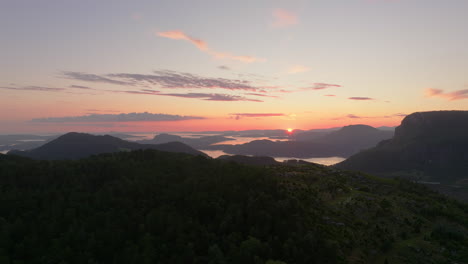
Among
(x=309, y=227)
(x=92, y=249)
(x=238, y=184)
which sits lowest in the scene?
(x=92, y=249)

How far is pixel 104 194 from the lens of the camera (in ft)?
190

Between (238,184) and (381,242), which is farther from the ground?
(238,184)

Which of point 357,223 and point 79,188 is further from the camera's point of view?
point 79,188

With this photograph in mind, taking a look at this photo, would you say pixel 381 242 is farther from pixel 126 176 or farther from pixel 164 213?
pixel 126 176

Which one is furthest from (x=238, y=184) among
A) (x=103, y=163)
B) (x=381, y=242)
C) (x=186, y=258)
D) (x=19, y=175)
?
(x=19, y=175)

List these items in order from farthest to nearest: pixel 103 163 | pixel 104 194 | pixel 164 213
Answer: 1. pixel 103 163
2. pixel 104 194
3. pixel 164 213

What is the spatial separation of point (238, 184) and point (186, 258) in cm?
2084

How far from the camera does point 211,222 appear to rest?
45.1m

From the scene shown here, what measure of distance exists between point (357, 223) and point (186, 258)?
3376 cm

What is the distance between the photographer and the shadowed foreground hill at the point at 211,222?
3947 cm

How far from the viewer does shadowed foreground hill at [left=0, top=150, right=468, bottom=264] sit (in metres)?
39.5

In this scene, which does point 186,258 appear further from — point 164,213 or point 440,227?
point 440,227

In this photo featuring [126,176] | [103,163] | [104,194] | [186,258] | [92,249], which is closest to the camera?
[186,258]

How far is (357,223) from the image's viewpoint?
4975 cm
